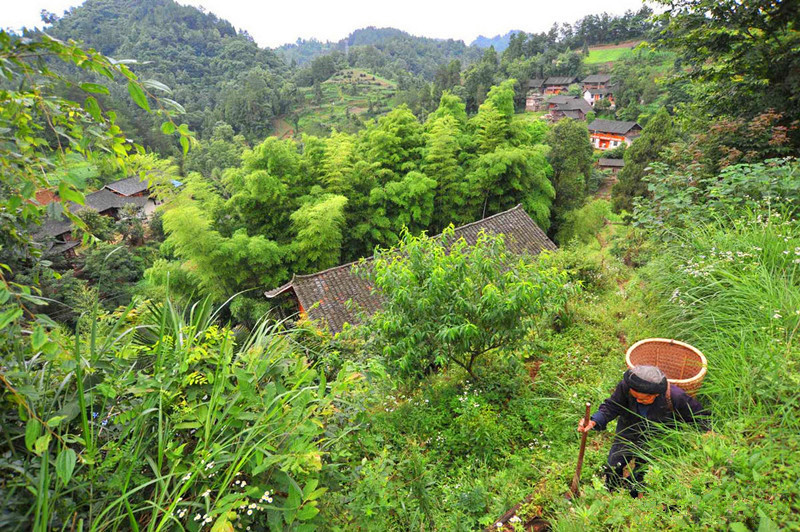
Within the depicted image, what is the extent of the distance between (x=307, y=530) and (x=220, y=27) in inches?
4081

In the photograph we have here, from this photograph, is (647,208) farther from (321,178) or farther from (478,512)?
(321,178)

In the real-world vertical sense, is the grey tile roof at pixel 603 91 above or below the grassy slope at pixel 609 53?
below

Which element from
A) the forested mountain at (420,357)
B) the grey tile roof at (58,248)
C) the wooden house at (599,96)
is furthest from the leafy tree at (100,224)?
the wooden house at (599,96)

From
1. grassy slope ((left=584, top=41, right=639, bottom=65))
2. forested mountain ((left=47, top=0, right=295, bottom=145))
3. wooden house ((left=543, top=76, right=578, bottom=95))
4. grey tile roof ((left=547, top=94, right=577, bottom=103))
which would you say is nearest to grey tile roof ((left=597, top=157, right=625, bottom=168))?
grey tile roof ((left=547, top=94, right=577, bottom=103))

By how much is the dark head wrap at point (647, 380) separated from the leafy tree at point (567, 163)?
14.1m

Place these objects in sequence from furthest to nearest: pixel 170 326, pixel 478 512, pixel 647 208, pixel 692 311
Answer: pixel 647 208 → pixel 692 311 → pixel 478 512 → pixel 170 326

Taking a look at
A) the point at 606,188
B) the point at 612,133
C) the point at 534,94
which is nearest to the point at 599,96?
the point at 534,94

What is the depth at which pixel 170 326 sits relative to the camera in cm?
206

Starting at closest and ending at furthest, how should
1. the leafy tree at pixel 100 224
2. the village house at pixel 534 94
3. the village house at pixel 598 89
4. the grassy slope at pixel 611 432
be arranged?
the grassy slope at pixel 611 432 → the leafy tree at pixel 100 224 → the village house at pixel 598 89 → the village house at pixel 534 94

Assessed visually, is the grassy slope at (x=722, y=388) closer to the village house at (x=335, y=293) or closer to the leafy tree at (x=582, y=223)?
the village house at (x=335, y=293)

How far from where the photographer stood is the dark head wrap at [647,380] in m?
2.30

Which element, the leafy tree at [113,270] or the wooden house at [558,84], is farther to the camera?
the wooden house at [558,84]

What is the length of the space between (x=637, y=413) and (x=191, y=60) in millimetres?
80444


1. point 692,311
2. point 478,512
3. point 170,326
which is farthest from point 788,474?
point 170,326
